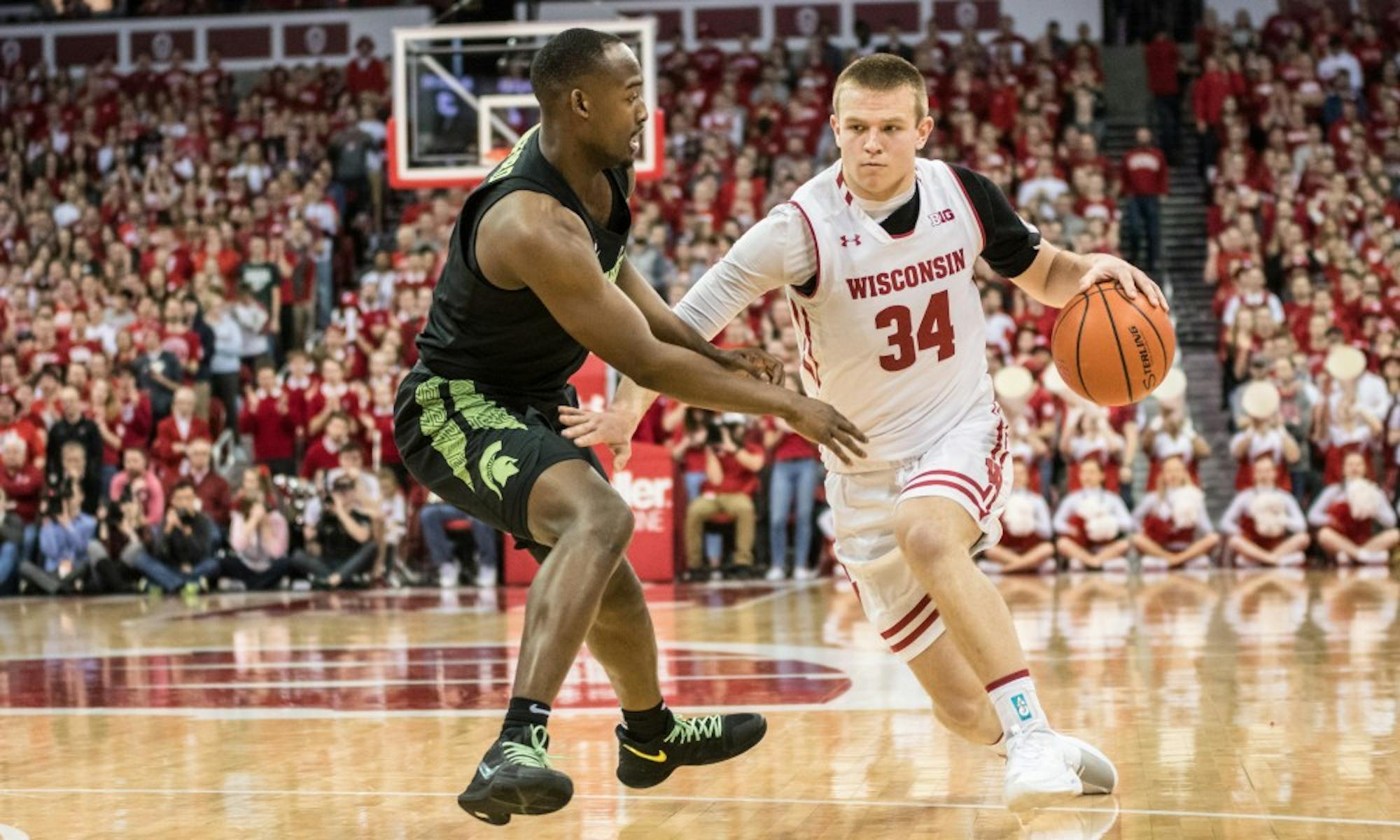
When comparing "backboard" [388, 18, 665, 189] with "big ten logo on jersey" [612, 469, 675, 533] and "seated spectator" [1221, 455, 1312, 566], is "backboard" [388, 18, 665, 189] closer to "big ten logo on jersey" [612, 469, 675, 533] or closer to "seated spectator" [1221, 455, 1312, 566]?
"big ten logo on jersey" [612, 469, 675, 533]

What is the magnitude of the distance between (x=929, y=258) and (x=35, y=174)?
19359mm

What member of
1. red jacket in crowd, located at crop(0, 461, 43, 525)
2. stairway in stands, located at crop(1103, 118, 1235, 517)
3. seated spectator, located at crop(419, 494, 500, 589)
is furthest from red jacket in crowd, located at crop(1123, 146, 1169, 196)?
red jacket in crowd, located at crop(0, 461, 43, 525)

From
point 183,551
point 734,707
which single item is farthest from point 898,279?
point 183,551

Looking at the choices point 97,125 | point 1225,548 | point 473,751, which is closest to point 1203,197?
point 1225,548

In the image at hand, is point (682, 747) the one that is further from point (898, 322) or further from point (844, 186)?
point (844, 186)

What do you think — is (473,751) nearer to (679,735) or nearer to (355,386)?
(679,735)

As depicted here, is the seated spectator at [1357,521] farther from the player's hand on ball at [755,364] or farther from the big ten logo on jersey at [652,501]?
the player's hand on ball at [755,364]

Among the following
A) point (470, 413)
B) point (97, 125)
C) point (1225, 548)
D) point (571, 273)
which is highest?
point (97, 125)

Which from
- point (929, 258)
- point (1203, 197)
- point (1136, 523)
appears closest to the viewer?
point (929, 258)

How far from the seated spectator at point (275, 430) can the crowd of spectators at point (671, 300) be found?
0.03 metres

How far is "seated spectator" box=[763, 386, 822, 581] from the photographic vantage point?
15.0 metres

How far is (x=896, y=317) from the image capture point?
544 centimetres

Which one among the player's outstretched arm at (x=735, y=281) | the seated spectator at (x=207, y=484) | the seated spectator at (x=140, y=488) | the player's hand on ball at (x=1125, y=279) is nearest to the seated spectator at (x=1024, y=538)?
the seated spectator at (x=207, y=484)

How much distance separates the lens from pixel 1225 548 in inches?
587
